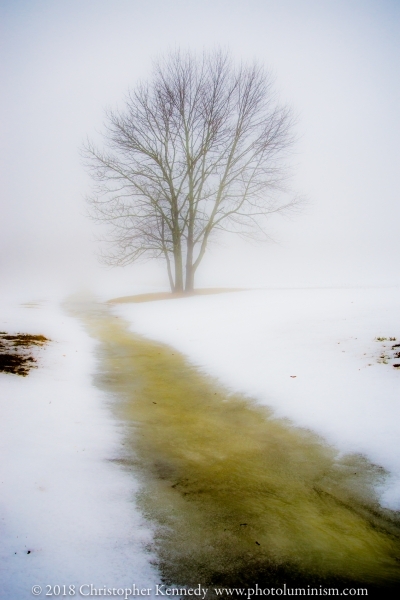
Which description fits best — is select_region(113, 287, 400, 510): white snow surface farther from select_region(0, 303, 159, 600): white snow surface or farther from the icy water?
select_region(0, 303, 159, 600): white snow surface

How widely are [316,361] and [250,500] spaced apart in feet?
12.1

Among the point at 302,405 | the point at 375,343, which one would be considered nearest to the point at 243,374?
the point at 302,405

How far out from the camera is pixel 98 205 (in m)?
18.8

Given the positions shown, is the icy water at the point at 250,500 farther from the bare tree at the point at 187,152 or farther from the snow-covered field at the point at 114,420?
the bare tree at the point at 187,152

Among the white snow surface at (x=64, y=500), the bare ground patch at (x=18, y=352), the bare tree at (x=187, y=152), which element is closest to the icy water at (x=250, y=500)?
the white snow surface at (x=64, y=500)

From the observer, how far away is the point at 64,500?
2.54 m

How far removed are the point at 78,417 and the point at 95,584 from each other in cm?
261

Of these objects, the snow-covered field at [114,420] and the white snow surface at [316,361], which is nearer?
the snow-covered field at [114,420]

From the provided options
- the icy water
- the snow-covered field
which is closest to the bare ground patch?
the snow-covered field

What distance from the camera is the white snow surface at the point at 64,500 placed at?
189 cm

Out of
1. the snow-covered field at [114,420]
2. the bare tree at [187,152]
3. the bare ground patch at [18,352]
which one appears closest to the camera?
the snow-covered field at [114,420]

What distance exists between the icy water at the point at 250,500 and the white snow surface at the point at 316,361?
33cm

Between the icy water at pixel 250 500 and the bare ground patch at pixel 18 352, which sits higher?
the bare ground patch at pixel 18 352

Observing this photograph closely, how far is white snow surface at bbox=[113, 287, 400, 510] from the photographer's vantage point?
3695mm
